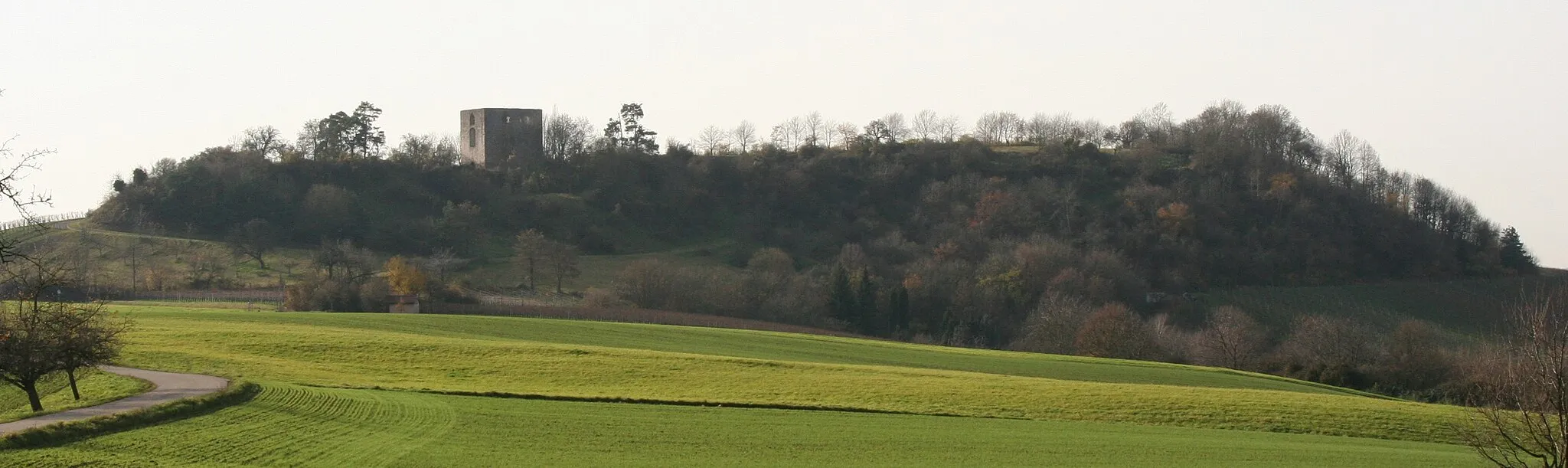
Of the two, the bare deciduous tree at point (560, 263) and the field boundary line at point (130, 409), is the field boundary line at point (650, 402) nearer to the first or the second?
the field boundary line at point (130, 409)

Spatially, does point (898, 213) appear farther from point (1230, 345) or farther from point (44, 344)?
point (44, 344)

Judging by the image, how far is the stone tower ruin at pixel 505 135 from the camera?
128000 millimetres

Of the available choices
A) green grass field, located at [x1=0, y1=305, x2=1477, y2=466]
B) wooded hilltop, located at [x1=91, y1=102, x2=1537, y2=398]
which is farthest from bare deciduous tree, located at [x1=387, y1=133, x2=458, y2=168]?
green grass field, located at [x1=0, y1=305, x2=1477, y2=466]

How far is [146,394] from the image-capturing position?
3048cm

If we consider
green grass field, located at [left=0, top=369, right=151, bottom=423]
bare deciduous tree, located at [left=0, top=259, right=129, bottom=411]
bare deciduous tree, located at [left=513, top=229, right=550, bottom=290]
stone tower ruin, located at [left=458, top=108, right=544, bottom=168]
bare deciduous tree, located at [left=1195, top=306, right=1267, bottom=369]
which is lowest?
bare deciduous tree, located at [left=1195, top=306, right=1267, bottom=369]

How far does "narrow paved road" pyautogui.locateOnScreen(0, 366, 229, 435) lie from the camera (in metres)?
26.0

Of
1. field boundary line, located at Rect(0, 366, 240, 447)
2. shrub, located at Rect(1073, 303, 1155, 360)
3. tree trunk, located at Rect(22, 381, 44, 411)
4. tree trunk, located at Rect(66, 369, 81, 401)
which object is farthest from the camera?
shrub, located at Rect(1073, 303, 1155, 360)

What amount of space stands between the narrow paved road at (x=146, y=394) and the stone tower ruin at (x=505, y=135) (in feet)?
303

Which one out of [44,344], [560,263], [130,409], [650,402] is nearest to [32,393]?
[44,344]

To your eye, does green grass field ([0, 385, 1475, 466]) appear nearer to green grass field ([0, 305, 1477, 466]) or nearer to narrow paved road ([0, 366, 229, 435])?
green grass field ([0, 305, 1477, 466])

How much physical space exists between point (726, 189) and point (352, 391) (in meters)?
94.6

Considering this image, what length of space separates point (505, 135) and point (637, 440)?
4155 inches

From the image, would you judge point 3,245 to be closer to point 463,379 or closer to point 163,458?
point 163,458

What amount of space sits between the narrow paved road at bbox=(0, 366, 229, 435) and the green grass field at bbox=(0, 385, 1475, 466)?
1498mm
